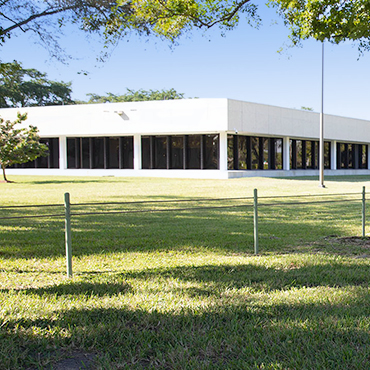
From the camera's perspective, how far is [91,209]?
15.3 meters

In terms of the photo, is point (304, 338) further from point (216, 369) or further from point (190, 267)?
point (190, 267)

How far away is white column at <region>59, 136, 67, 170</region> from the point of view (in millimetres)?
45500

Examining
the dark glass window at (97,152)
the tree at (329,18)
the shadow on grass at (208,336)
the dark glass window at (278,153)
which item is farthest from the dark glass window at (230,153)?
the shadow on grass at (208,336)

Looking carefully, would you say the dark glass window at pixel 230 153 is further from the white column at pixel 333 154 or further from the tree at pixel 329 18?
the tree at pixel 329 18

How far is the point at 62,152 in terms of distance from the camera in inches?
1802

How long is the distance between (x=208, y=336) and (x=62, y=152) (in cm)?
4352

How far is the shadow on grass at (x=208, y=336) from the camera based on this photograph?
380 centimetres

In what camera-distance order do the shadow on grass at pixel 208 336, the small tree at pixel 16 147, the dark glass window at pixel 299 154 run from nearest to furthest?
the shadow on grass at pixel 208 336 < the small tree at pixel 16 147 < the dark glass window at pixel 299 154

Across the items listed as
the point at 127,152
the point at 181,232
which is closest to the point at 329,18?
the point at 181,232

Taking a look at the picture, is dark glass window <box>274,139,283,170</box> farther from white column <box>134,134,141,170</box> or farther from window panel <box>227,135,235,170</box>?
white column <box>134,134,141,170</box>

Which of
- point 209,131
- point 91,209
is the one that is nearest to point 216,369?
point 91,209

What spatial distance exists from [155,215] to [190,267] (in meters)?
7.62

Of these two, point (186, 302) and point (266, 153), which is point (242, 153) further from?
point (186, 302)

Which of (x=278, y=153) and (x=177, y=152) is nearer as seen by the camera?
(x=177, y=152)
